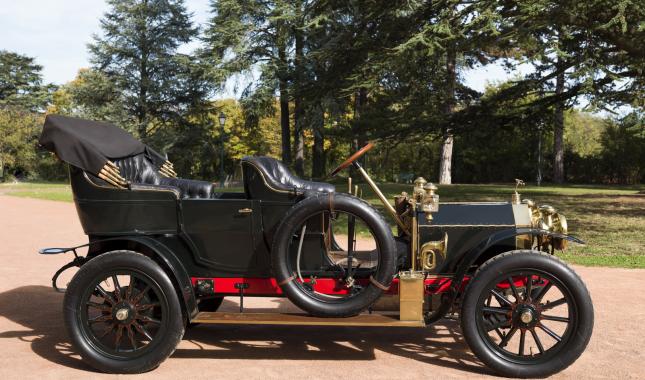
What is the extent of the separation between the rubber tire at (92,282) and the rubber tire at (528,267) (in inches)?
80.0

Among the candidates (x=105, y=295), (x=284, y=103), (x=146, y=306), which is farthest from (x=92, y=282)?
(x=284, y=103)

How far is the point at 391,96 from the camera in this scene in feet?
61.4

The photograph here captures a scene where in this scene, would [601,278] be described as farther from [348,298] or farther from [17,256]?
[17,256]

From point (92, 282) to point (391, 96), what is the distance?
15.6 metres

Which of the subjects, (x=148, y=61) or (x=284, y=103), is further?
(x=148, y=61)

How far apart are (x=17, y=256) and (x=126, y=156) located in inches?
229

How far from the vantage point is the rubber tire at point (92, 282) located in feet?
13.1

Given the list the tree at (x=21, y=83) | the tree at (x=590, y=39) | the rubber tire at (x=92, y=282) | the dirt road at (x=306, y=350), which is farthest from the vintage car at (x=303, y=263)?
the tree at (x=21, y=83)

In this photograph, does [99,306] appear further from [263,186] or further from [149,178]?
[263,186]

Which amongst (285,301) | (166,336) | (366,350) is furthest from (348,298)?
(285,301)

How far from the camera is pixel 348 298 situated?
3.97 meters

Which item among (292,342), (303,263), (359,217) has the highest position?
(359,217)

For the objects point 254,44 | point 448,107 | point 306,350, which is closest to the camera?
point 306,350

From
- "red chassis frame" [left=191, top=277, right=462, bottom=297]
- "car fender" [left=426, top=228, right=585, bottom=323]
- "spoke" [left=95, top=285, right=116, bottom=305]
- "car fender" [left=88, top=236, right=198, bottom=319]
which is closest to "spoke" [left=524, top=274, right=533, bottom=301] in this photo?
"car fender" [left=426, top=228, right=585, bottom=323]
